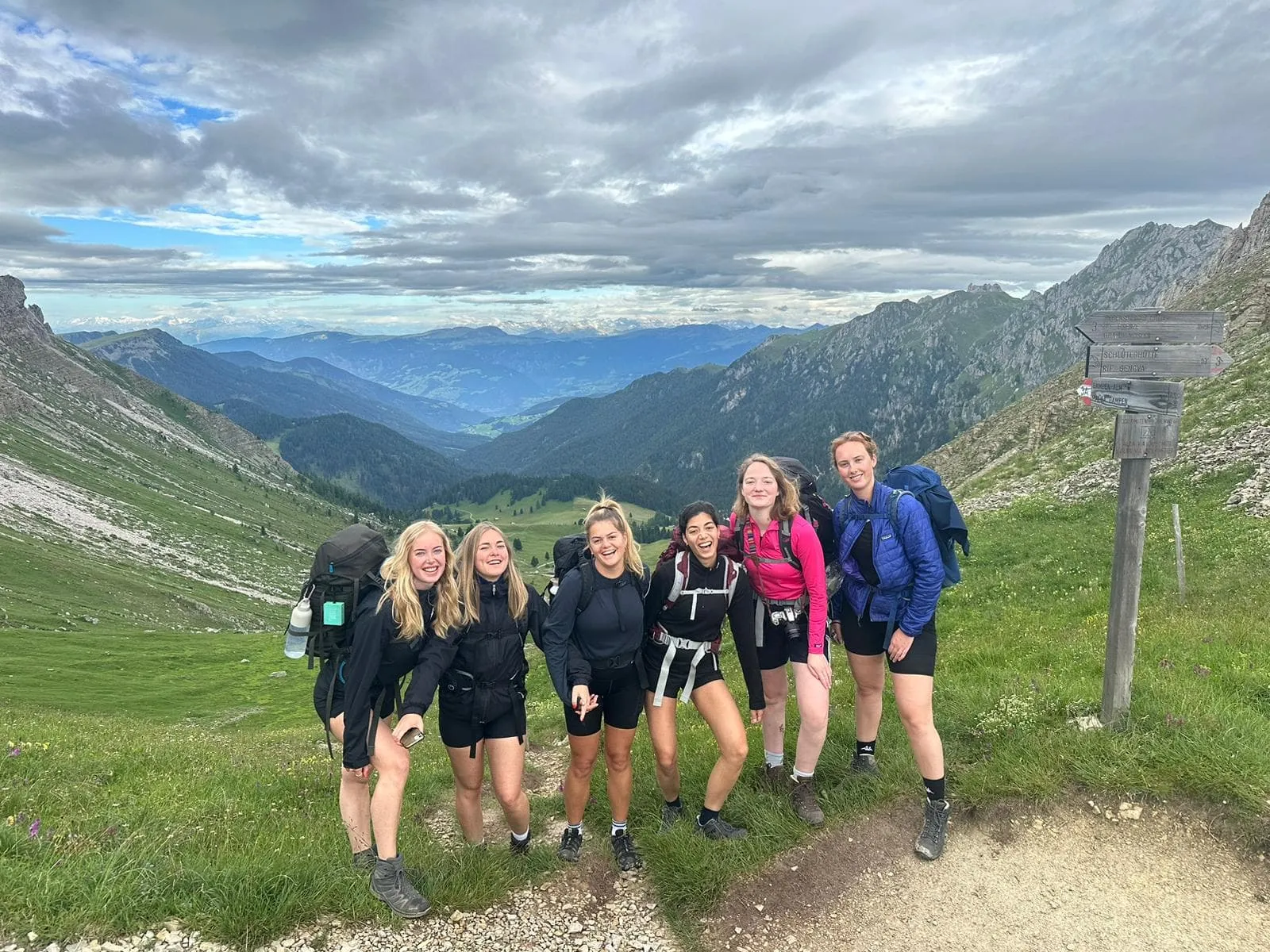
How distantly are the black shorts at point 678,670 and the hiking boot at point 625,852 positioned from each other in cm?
180

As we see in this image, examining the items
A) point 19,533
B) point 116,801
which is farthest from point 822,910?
point 19,533

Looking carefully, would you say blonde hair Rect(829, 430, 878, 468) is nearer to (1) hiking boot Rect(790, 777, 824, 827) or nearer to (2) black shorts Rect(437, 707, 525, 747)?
(1) hiking boot Rect(790, 777, 824, 827)

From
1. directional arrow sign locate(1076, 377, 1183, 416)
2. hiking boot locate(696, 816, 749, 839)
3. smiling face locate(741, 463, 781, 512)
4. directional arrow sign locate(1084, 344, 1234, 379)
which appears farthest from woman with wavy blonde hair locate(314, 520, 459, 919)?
directional arrow sign locate(1084, 344, 1234, 379)

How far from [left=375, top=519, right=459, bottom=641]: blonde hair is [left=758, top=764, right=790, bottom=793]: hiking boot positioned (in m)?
4.45

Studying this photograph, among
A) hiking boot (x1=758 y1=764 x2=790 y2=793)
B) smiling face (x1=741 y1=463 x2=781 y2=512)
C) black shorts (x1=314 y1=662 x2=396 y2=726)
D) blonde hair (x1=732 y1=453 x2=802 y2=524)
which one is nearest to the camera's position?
black shorts (x1=314 y1=662 x2=396 y2=726)

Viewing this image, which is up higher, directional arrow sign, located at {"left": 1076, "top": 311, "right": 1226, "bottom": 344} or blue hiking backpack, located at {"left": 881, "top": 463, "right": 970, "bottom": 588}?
directional arrow sign, located at {"left": 1076, "top": 311, "right": 1226, "bottom": 344}

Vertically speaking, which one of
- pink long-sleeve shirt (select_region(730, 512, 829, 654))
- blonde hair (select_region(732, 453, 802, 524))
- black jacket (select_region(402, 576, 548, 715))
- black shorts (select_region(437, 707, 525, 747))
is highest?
blonde hair (select_region(732, 453, 802, 524))

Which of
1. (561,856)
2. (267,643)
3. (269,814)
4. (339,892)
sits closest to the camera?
(339,892)

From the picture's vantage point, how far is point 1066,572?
19.4 metres

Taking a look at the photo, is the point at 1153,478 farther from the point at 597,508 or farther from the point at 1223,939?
the point at 597,508

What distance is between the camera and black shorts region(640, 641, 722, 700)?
7609 millimetres

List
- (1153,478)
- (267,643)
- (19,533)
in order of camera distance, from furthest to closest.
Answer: (19,533) → (267,643) → (1153,478)

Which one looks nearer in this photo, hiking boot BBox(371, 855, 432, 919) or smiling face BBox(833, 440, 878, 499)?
hiking boot BBox(371, 855, 432, 919)

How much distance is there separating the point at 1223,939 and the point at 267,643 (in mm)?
81434
